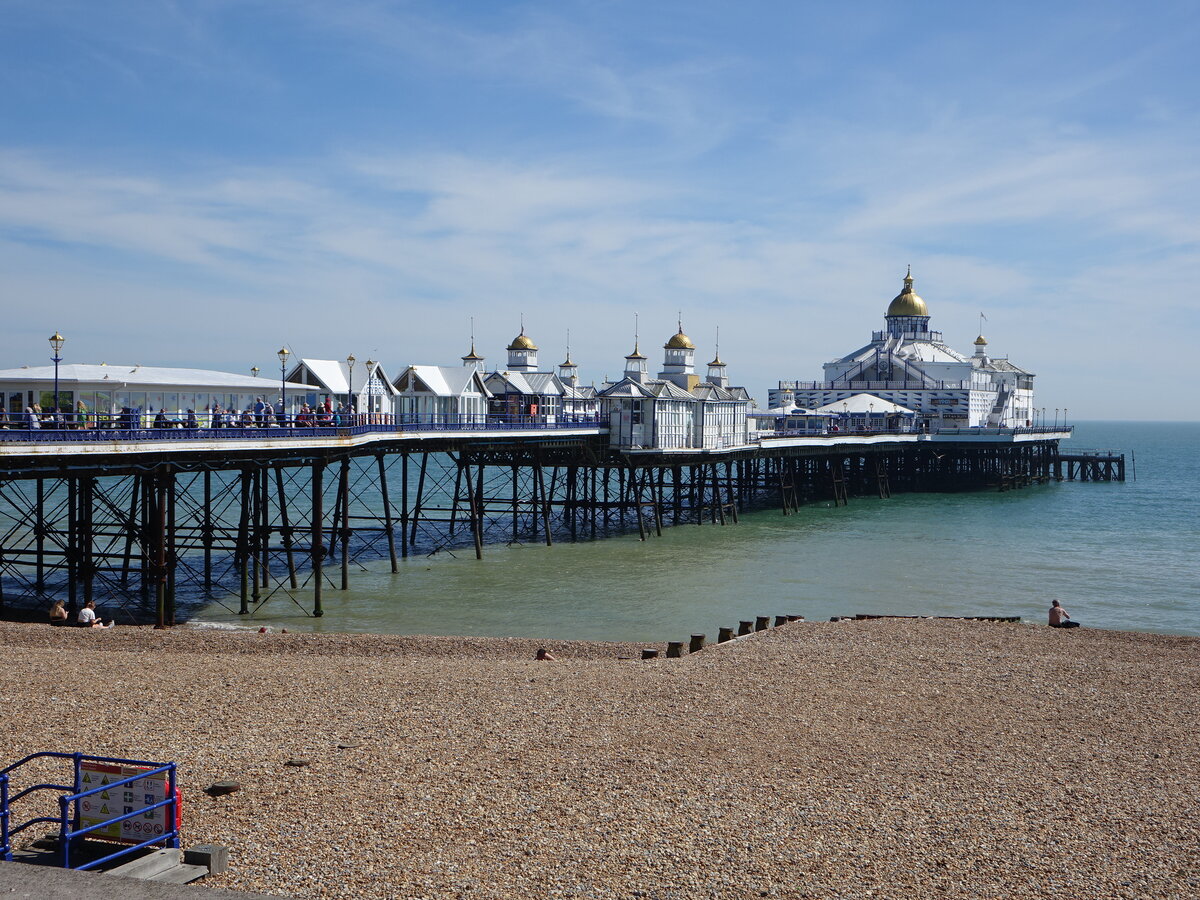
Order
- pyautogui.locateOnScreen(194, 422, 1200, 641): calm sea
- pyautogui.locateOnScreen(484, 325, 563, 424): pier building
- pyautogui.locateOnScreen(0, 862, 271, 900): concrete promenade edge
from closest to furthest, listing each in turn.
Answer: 1. pyautogui.locateOnScreen(0, 862, 271, 900): concrete promenade edge
2. pyautogui.locateOnScreen(194, 422, 1200, 641): calm sea
3. pyautogui.locateOnScreen(484, 325, 563, 424): pier building

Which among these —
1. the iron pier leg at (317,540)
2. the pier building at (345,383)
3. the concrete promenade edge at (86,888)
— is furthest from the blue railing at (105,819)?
the pier building at (345,383)

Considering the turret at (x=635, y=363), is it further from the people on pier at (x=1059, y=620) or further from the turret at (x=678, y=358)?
the people on pier at (x=1059, y=620)

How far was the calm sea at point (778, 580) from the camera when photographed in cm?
2842

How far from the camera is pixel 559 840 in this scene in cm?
1071

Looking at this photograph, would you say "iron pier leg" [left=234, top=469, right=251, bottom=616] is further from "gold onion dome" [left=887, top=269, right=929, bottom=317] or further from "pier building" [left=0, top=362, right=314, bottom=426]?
"gold onion dome" [left=887, top=269, right=929, bottom=317]

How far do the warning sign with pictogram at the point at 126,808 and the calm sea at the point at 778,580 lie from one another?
654 inches

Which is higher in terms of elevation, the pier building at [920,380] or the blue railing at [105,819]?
the pier building at [920,380]

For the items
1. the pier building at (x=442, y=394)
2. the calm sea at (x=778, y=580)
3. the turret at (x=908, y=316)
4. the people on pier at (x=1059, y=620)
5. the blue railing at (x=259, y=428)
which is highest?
the turret at (x=908, y=316)

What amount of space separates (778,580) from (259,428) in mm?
15456

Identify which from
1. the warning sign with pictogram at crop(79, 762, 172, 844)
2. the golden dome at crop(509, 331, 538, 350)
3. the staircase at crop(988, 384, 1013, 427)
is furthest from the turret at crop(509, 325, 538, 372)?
the warning sign with pictogram at crop(79, 762, 172, 844)

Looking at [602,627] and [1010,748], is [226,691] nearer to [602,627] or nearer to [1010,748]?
[1010,748]

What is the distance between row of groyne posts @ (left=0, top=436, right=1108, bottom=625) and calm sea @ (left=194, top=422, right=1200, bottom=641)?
1503 mm

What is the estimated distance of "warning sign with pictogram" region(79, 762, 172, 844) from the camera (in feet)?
31.9

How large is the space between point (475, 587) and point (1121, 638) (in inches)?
646
